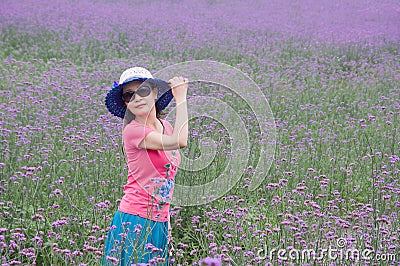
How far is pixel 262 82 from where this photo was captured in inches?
303

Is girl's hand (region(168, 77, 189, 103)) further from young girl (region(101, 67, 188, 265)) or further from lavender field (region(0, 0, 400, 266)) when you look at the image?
lavender field (region(0, 0, 400, 266))

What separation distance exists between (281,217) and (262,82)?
14.9 ft


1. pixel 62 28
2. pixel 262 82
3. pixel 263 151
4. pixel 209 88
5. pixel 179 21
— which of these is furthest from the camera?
pixel 179 21

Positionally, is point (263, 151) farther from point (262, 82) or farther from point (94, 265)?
point (262, 82)

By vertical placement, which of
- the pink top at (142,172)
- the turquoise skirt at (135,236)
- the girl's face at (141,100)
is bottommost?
the turquoise skirt at (135,236)

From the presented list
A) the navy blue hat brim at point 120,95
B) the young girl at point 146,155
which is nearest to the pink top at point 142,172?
the young girl at point 146,155

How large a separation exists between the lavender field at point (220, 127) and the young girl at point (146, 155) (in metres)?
0.15

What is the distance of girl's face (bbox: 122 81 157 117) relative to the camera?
9.65 ft

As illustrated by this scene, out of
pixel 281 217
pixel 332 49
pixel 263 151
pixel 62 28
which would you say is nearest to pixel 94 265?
pixel 281 217

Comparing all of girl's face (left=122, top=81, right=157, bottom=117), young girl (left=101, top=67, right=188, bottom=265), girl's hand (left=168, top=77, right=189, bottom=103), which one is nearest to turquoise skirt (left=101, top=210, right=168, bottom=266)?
young girl (left=101, top=67, right=188, bottom=265)

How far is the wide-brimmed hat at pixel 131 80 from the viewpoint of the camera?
295 cm

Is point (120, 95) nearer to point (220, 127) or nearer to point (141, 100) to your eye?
point (141, 100)

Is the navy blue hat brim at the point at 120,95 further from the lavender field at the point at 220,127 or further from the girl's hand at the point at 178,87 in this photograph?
the lavender field at the point at 220,127

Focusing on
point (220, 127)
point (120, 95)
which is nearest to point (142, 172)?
point (120, 95)
